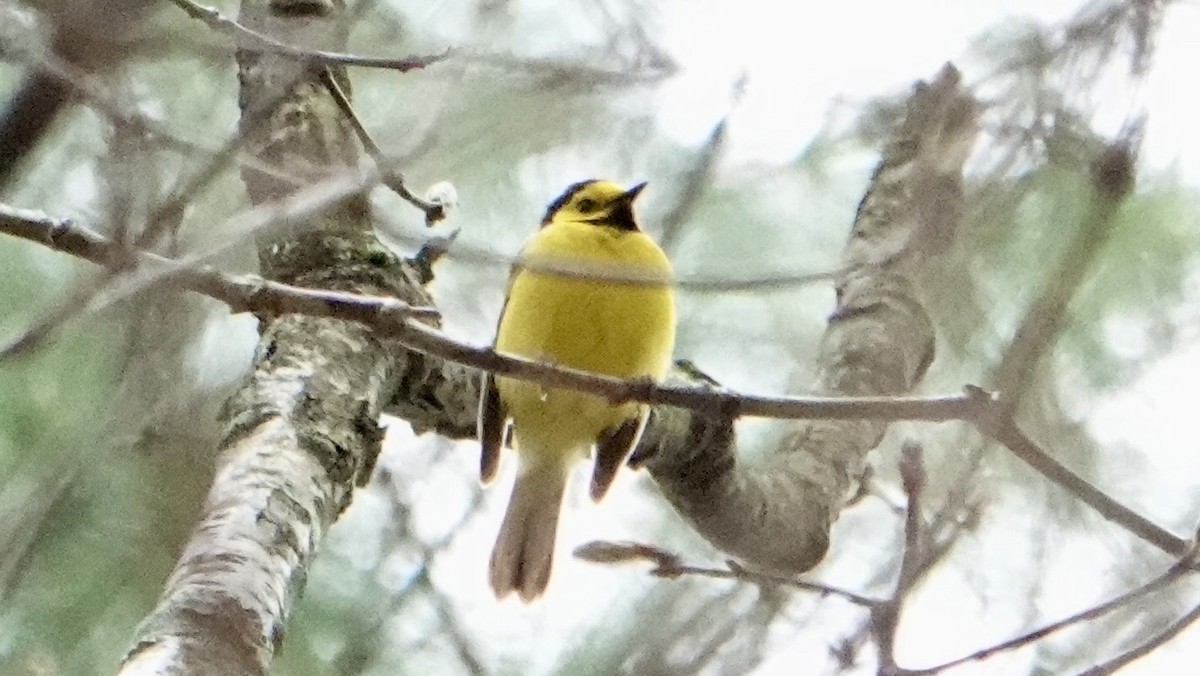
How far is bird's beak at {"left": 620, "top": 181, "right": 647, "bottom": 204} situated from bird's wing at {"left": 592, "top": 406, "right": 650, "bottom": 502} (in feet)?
1.41

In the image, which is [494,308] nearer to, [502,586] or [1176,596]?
[502,586]

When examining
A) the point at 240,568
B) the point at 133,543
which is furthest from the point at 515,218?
the point at 240,568

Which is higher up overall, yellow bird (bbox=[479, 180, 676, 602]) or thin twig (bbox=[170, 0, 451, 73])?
yellow bird (bbox=[479, 180, 676, 602])

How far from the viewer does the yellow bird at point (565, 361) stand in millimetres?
2334

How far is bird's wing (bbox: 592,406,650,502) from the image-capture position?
223cm

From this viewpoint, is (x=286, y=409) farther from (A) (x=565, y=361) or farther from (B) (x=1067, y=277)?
(B) (x=1067, y=277)

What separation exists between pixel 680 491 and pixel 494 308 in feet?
1.63

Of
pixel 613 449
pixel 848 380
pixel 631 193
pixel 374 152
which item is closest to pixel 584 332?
pixel 613 449

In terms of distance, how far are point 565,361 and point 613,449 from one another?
0.18m

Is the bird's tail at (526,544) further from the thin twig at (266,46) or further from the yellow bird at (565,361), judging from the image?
the thin twig at (266,46)

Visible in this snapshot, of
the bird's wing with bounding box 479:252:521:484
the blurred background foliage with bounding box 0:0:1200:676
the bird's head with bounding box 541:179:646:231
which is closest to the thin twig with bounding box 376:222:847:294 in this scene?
the blurred background foliage with bounding box 0:0:1200:676

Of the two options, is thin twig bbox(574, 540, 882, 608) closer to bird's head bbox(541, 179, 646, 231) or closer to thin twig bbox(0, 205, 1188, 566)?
thin twig bbox(0, 205, 1188, 566)

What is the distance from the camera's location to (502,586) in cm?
241

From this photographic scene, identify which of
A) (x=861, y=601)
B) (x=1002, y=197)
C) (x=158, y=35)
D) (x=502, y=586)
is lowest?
(x=861, y=601)
